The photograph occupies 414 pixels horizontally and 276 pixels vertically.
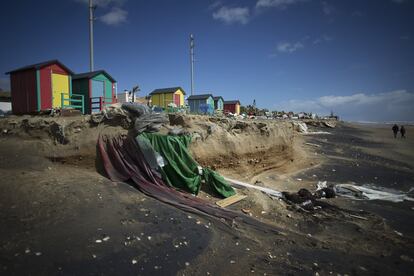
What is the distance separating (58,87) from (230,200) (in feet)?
30.5

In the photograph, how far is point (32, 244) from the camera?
154 inches

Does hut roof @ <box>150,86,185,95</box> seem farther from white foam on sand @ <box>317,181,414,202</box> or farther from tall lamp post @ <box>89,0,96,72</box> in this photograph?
white foam on sand @ <box>317,181,414,202</box>

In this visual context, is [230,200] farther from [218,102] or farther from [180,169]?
[218,102]

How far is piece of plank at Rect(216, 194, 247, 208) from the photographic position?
6.82m

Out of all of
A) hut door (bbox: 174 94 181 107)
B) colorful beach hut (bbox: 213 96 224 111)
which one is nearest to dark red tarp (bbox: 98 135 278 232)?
hut door (bbox: 174 94 181 107)

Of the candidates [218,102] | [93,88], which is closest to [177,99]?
[218,102]

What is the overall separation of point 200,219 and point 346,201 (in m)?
5.47

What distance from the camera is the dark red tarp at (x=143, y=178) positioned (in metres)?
5.90

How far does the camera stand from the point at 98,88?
12.3 m

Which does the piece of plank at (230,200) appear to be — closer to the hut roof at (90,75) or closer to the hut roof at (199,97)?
the hut roof at (90,75)

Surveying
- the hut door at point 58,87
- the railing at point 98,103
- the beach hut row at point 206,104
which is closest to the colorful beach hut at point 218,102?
the beach hut row at point 206,104

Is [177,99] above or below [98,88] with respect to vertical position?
above

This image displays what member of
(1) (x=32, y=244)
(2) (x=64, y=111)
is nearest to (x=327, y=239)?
(1) (x=32, y=244)

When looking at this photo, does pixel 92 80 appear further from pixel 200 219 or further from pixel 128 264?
pixel 128 264
